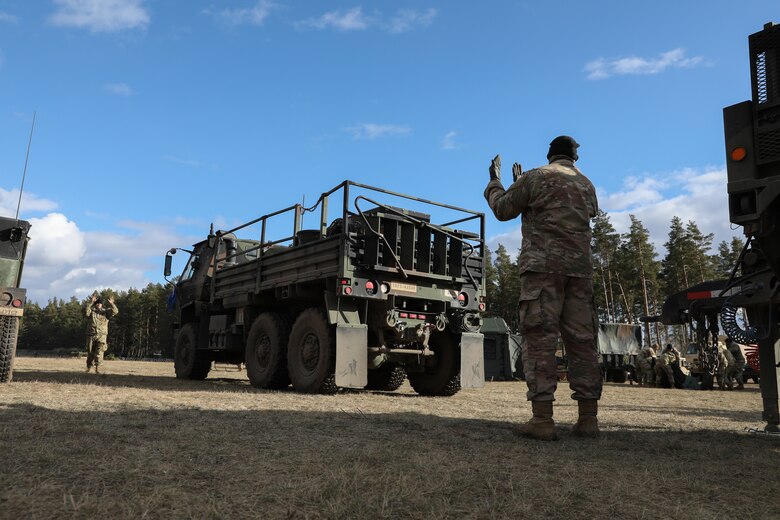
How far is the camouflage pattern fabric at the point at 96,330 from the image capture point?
1266 cm

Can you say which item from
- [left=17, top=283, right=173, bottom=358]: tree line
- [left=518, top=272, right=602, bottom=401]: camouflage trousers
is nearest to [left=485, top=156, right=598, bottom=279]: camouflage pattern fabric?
[left=518, top=272, right=602, bottom=401]: camouflage trousers

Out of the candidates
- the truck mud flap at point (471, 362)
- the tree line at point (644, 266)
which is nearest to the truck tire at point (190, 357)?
the truck mud flap at point (471, 362)

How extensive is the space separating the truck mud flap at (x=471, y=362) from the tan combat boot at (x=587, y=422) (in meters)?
4.01

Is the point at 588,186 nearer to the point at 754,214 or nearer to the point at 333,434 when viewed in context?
the point at 754,214

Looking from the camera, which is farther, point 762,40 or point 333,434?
point 333,434

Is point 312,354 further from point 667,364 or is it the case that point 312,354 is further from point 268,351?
point 667,364

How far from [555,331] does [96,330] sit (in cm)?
1148

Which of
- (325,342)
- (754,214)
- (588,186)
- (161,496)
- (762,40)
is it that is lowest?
(161,496)

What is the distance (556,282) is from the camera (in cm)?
430

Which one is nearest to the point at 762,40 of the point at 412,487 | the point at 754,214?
the point at 754,214

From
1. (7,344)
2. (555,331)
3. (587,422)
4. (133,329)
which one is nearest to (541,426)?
(587,422)

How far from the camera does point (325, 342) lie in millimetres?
7512

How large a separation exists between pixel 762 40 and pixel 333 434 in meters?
3.70

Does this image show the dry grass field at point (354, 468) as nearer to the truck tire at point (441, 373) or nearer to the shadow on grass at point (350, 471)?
the shadow on grass at point (350, 471)
